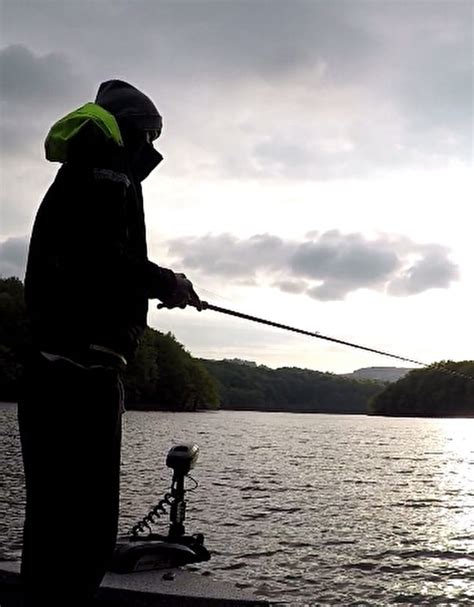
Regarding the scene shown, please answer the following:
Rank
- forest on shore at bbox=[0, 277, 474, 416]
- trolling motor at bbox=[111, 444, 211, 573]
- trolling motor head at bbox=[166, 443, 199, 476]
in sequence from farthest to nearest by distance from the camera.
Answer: forest on shore at bbox=[0, 277, 474, 416] → trolling motor head at bbox=[166, 443, 199, 476] → trolling motor at bbox=[111, 444, 211, 573]

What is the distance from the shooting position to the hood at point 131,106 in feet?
13.1

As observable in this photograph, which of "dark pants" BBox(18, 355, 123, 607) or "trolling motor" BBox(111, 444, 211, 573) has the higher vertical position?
"dark pants" BBox(18, 355, 123, 607)

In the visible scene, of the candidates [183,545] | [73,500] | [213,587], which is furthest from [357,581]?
[73,500]

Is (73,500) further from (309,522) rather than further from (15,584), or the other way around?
(309,522)

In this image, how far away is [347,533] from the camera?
13789 millimetres

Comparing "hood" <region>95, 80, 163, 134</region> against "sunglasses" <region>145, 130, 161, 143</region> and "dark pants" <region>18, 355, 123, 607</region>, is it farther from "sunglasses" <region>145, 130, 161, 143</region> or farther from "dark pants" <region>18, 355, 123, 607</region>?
"dark pants" <region>18, 355, 123, 607</region>

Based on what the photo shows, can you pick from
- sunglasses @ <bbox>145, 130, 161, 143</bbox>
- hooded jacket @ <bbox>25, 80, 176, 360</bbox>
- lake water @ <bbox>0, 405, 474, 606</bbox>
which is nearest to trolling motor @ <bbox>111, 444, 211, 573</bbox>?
lake water @ <bbox>0, 405, 474, 606</bbox>

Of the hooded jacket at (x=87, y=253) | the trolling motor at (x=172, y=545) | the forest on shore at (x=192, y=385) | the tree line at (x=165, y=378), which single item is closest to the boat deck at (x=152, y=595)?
the trolling motor at (x=172, y=545)

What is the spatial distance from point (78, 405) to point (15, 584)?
332cm

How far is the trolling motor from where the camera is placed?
676 centimetres

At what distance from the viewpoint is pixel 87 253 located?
358 centimetres

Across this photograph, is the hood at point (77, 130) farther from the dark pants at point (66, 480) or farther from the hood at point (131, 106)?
the dark pants at point (66, 480)

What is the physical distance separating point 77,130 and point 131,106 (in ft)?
1.40

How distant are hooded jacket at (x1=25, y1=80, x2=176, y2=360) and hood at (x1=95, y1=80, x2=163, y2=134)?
0.54ft
